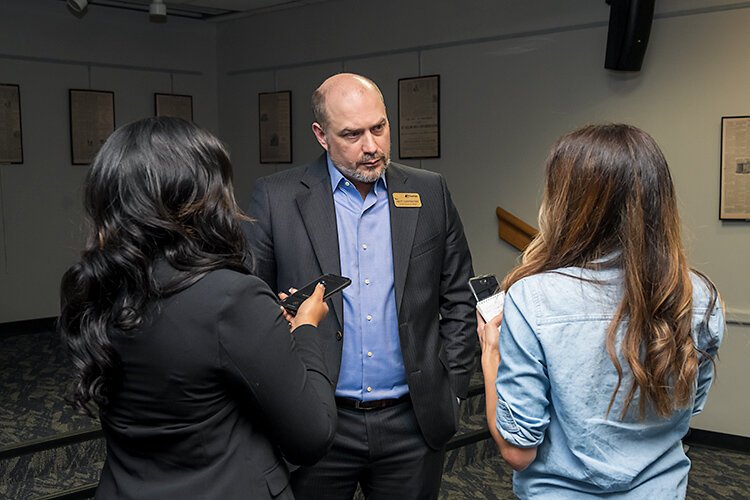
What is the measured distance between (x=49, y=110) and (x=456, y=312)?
17.4 ft

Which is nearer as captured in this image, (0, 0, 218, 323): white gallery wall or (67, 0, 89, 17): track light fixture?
(67, 0, 89, 17): track light fixture

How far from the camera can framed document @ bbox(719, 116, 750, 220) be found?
14.2ft

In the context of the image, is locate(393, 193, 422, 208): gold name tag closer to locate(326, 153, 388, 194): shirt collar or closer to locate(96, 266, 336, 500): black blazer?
locate(326, 153, 388, 194): shirt collar

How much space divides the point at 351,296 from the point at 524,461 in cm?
85

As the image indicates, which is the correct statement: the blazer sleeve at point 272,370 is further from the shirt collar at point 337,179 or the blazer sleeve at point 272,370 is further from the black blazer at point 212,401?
the shirt collar at point 337,179

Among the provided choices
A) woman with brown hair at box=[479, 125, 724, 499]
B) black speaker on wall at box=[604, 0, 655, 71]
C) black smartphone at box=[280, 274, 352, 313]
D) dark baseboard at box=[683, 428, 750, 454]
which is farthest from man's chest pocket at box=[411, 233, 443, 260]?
dark baseboard at box=[683, 428, 750, 454]

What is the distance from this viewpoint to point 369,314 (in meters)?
2.12

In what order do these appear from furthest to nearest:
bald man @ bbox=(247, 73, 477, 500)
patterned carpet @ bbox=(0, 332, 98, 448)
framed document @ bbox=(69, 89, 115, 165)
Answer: framed document @ bbox=(69, 89, 115, 165) < patterned carpet @ bbox=(0, 332, 98, 448) < bald man @ bbox=(247, 73, 477, 500)

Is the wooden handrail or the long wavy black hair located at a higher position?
the long wavy black hair

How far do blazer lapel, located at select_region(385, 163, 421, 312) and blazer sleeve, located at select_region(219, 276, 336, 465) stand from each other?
801mm

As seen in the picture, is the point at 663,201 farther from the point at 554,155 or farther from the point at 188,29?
the point at 188,29

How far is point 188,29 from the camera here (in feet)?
24.0

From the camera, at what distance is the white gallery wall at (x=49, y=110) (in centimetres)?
625

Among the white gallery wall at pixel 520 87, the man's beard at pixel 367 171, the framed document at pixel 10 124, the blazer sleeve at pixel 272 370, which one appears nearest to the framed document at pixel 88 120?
the framed document at pixel 10 124
